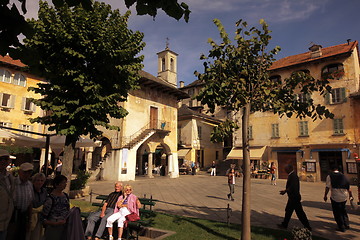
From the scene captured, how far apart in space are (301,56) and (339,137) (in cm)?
1108

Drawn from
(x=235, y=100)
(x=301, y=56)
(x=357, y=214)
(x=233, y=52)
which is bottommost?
(x=357, y=214)

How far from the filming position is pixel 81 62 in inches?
365

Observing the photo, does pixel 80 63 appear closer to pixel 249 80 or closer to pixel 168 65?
pixel 249 80

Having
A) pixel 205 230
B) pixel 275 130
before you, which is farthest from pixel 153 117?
pixel 205 230

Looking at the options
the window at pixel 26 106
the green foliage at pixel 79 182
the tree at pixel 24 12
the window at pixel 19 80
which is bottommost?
the green foliage at pixel 79 182

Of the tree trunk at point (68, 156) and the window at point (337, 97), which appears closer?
the tree trunk at point (68, 156)

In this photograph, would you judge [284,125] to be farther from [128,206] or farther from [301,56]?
[128,206]

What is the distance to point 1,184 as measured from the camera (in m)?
3.63

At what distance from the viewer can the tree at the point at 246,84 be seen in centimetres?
541

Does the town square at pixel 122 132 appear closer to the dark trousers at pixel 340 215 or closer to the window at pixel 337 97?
the dark trousers at pixel 340 215

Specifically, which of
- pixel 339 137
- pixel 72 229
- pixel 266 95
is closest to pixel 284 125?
pixel 339 137

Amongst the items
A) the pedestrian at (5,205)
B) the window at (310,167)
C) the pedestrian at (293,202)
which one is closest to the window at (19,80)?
the pedestrian at (5,205)

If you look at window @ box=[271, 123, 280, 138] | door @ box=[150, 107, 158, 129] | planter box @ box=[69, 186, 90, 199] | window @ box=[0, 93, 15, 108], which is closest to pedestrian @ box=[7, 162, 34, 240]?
planter box @ box=[69, 186, 90, 199]

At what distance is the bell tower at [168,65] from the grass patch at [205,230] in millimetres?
30143
